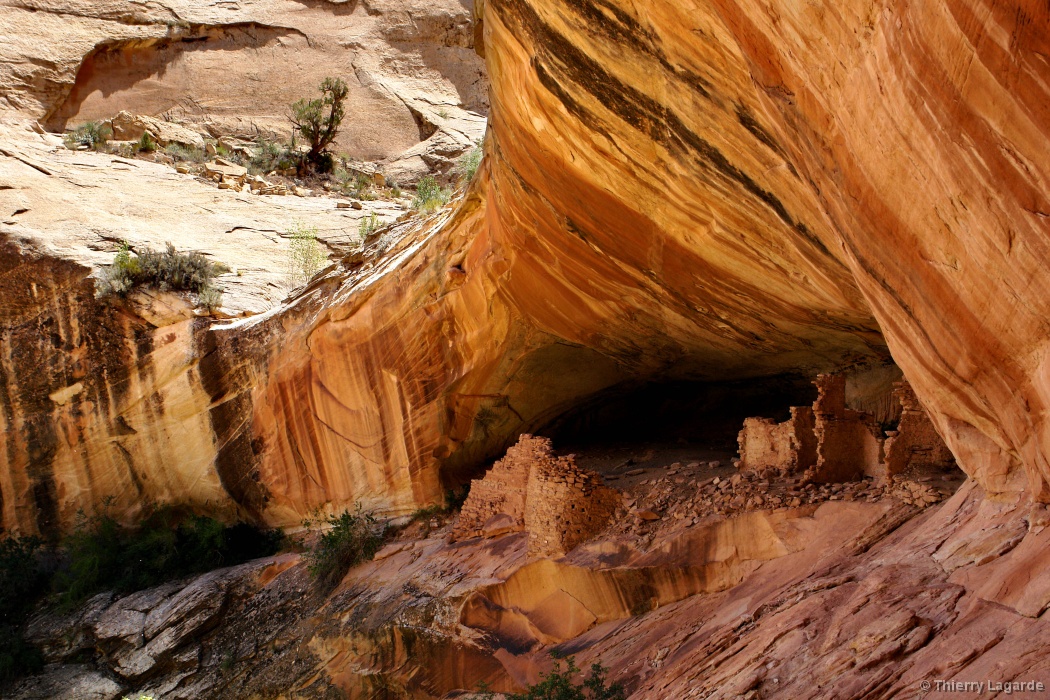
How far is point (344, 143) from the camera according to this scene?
2331 centimetres

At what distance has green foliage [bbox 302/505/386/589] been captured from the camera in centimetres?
1190

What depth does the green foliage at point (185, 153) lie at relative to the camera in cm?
2014

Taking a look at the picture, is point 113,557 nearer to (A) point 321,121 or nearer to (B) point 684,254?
(B) point 684,254

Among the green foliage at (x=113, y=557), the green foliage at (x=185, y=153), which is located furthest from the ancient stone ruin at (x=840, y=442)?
the green foliage at (x=185, y=153)

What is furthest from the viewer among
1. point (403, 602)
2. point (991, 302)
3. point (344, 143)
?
point (344, 143)

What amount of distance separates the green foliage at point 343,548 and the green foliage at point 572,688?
4.34 m

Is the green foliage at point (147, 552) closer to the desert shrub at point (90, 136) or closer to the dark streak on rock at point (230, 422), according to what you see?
the dark streak on rock at point (230, 422)

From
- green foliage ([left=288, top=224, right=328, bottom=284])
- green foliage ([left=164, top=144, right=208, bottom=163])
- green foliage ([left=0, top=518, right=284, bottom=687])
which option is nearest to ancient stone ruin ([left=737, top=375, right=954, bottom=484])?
green foliage ([left=0, top=518, right=284, bottom=687])

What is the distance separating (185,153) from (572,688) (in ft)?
53.6

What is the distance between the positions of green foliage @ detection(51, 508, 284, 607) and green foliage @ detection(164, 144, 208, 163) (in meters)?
8.79

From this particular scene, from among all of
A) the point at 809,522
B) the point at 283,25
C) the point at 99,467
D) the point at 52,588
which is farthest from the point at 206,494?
the point at 283,25

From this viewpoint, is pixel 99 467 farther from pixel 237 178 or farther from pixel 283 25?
pixel 283 25

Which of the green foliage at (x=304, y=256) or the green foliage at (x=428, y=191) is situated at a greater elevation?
the green foliage at (x=428, y=191)

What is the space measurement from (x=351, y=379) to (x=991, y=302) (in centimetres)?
925
